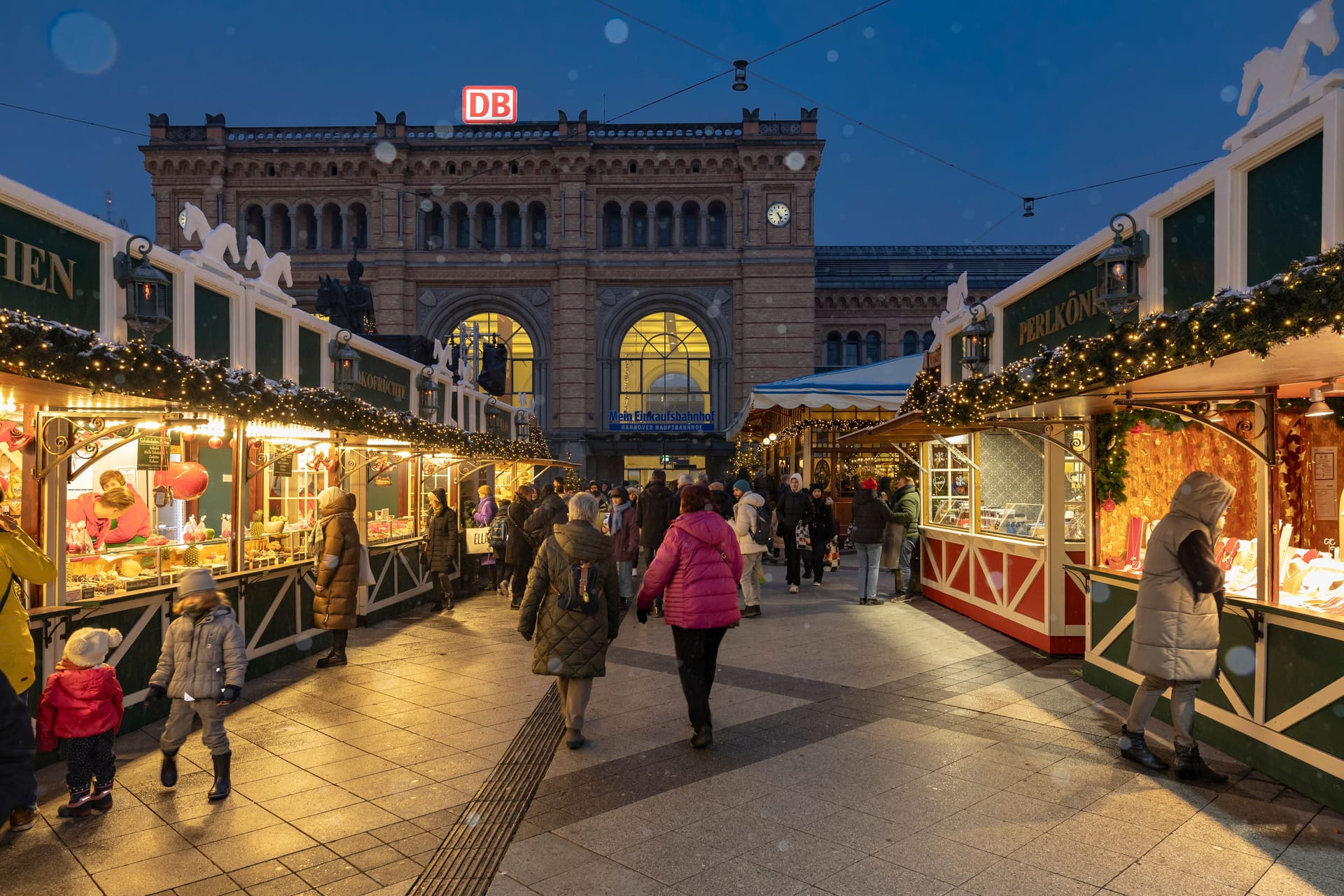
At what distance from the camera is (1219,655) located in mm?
6273

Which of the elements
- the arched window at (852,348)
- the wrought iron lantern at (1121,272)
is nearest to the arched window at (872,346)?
the arched window at (852,348)

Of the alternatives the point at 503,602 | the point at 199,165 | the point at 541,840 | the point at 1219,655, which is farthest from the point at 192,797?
the point at 199,165

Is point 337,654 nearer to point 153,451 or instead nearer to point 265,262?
point 153,451

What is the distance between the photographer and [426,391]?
1531 centimetres

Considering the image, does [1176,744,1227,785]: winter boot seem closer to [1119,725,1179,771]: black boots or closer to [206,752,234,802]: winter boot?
[1119,725,1179,771]: black boots

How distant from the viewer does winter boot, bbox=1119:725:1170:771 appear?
5.68 m

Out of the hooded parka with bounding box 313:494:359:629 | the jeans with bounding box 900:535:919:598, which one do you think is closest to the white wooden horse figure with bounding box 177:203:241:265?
the hooded parka with bounding box 313:494:359:629

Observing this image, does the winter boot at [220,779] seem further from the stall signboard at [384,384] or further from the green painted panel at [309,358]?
the stall signboard at [384,384]

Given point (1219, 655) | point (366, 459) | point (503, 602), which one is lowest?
point (503, 602)

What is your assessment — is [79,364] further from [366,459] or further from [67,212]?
[366,459]

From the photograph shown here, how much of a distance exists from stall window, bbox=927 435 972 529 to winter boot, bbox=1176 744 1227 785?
6547mm

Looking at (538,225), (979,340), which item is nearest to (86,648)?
(979,340)

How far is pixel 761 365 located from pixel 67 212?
30373 millimetres

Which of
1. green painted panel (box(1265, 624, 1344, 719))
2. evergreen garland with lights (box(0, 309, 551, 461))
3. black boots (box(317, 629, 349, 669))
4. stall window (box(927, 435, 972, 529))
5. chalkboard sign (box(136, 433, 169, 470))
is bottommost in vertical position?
black boots (box(317, 629, 349, 669))
